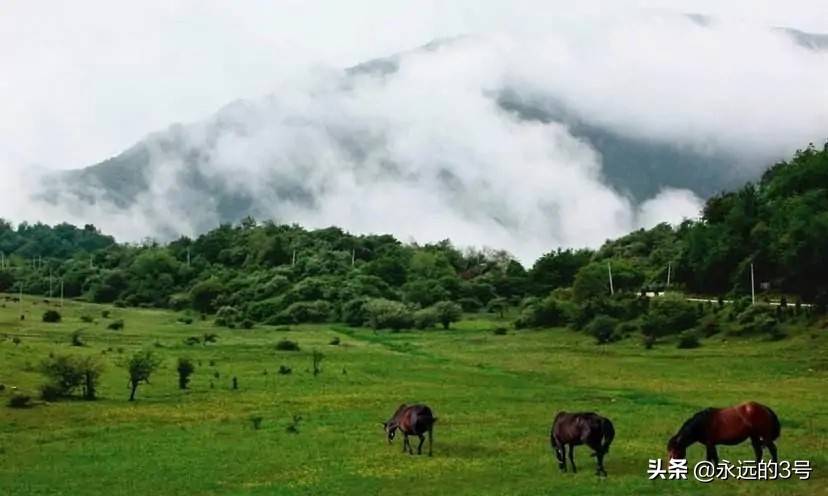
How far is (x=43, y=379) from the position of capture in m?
50.7

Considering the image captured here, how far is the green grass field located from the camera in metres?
25.4

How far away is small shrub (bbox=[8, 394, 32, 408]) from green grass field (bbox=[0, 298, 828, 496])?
62 cm

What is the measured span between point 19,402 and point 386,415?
1758 centimetres

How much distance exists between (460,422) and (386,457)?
7.64 m

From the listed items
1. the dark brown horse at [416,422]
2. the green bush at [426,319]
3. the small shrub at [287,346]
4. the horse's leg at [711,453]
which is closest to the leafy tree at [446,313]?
the green bush at [426,319]

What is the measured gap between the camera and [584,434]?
24.4 m

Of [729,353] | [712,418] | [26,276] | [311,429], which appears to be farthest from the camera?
[26,276]

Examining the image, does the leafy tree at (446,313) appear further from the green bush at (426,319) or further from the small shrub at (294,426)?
the small shrub at (294,426)

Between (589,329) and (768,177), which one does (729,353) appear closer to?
(589,329)

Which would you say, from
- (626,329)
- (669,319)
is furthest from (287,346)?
(669,319)

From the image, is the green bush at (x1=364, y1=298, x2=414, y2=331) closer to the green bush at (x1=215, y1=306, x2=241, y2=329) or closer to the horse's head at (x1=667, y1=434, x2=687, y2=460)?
the green bush at (x1=215, y1=306, x2=241, y2=329)

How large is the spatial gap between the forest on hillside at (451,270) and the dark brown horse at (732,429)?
50.1 metres

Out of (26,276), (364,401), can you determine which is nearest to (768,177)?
(364,401)

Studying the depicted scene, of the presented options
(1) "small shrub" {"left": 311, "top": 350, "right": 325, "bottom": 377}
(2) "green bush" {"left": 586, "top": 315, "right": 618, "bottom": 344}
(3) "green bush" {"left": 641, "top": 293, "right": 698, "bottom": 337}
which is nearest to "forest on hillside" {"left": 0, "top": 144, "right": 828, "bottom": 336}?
(2) "green bush" {"left": 586, "top": 315, "right": 618, "bottom": 344}
